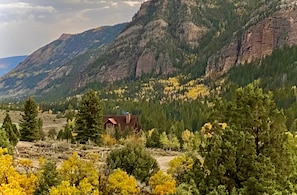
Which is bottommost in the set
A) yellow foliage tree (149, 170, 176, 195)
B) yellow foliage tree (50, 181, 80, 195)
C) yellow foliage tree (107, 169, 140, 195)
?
yellow foliage tree (149, 170, 176, 195)

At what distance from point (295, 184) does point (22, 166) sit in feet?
69.5

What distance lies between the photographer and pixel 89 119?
207ft

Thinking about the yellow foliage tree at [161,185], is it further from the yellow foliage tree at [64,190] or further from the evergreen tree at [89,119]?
the evergreen tree at [89,119]

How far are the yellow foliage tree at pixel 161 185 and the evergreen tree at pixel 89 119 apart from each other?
97.3 feet

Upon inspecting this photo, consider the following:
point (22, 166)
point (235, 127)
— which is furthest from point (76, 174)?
point (235, 127)

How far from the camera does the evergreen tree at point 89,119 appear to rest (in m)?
62.8

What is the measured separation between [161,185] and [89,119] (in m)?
31.5

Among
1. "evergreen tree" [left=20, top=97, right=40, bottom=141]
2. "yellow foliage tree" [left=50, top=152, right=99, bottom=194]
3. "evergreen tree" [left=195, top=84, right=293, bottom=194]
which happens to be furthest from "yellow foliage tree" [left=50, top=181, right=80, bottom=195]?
"evergreen tree" [left=20, top=97, right=40, bottom=141]

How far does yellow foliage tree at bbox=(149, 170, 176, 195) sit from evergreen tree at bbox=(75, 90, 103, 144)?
29658 mm

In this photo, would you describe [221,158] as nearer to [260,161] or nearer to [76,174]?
[260,161]

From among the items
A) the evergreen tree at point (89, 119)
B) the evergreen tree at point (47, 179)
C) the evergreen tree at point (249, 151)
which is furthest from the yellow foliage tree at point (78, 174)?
the evergreen tree at point (89, 119)

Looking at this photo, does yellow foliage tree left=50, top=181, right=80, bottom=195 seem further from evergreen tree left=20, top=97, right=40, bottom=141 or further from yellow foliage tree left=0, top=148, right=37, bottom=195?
evergreen tree left=20, top=97, right=40, bottom=141

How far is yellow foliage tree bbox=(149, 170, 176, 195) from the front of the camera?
106ft

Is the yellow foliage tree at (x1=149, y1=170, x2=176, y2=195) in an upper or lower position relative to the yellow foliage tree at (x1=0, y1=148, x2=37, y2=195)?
lower
